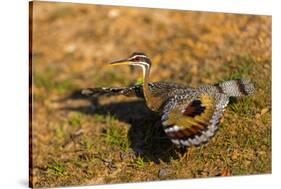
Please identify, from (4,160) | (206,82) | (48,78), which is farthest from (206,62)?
(4,160)

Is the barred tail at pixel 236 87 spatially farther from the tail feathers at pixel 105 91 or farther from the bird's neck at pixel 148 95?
the tail feathers at pixel 105 91

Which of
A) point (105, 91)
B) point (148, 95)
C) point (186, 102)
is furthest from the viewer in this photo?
point (105, 91)

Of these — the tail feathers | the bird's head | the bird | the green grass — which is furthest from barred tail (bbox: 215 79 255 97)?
the green grass

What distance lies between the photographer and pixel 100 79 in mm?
8516

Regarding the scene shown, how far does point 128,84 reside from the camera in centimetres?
819

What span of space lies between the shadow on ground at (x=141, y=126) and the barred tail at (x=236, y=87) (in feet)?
2.55

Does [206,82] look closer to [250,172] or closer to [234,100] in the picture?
[234,100]

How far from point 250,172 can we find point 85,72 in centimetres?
292

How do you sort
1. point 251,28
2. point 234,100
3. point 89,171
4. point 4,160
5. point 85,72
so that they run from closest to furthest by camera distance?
point 4,160 → point 89,171 → point 234,100 → point 251,28 → point 85,72

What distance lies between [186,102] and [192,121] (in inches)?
14.3

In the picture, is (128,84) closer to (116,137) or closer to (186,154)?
(116,137)

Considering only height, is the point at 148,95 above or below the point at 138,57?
below

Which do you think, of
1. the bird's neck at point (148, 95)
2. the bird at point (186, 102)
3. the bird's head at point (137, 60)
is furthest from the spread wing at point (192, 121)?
the bird's head at point (137, 60)

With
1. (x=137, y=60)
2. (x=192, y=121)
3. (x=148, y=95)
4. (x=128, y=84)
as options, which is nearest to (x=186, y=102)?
(x=192, y=121)
